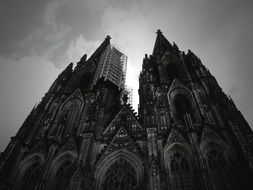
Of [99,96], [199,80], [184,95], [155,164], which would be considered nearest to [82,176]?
[155,164]

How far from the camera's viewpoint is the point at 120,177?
14891 millimetres

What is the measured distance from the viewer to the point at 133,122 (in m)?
18.9

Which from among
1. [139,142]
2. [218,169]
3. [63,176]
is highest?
[139,142]

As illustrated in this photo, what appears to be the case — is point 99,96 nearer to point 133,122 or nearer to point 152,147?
point 133,122

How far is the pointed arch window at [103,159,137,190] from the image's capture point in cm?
1445

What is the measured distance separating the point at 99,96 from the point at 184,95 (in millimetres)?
7604

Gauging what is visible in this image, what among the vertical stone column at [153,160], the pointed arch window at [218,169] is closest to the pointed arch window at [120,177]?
the vertical stone column at [153,160]

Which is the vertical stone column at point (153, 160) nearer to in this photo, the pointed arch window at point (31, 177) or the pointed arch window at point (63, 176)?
the pointed arch window at point (63, 176)

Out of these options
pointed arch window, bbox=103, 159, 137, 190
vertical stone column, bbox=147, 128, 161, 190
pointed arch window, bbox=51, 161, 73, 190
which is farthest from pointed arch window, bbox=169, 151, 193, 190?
pointed arch window, bbox=51, 161, 73, 190

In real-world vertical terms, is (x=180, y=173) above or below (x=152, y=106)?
below

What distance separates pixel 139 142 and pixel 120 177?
2.87m

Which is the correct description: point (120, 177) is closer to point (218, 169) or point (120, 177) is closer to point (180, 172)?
point (180, 172)

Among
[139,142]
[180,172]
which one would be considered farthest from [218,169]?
[139,142]

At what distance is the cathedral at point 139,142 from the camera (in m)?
13.9
